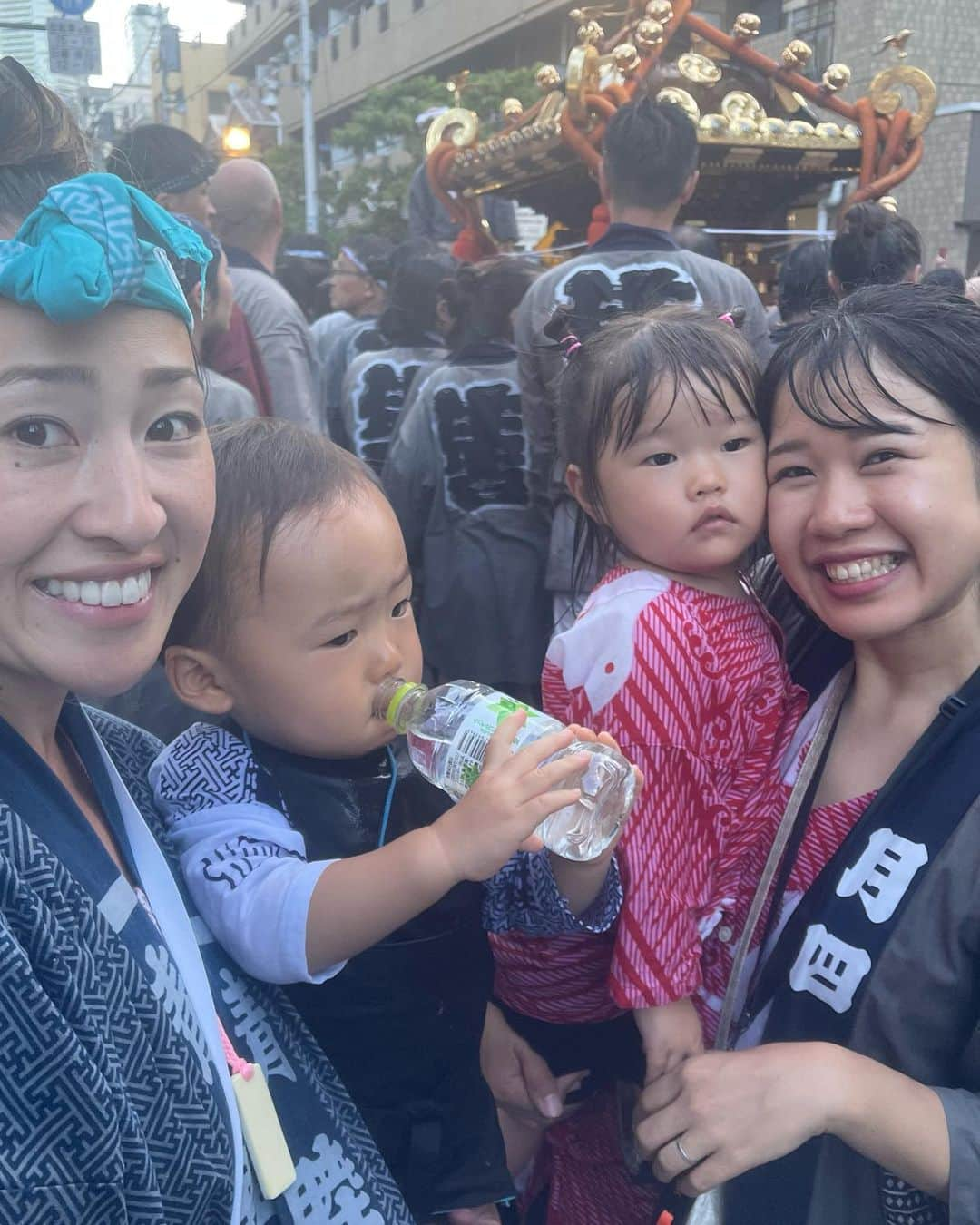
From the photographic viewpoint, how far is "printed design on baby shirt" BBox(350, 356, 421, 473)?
4254mm

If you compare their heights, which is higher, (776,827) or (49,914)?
(49,914)

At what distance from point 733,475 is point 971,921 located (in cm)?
70

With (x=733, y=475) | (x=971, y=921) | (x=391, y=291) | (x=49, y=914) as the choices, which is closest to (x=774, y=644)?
(x=733, y=475)

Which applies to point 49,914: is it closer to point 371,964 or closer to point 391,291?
point 371,964

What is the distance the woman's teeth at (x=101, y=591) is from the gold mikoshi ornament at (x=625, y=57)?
28.8 feet

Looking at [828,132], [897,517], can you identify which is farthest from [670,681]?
[828,132]

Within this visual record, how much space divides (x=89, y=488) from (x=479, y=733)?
1.80 ft

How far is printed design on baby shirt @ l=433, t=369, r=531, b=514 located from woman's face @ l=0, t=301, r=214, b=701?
249 cm

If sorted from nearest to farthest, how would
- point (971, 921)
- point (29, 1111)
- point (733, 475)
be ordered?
point (29, 1111)
point (971, 921)
point (733, 475)

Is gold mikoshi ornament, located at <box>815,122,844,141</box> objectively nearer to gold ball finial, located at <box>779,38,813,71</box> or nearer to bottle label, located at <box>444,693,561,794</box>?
gold ball finial, located at <box>779,38,813,71</box>

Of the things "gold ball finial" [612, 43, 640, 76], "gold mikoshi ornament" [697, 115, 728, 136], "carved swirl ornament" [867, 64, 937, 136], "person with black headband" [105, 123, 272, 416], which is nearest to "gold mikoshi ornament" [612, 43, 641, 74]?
"gold ball finial" [612, 43, 640, 76]

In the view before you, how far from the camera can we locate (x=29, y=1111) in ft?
2.59

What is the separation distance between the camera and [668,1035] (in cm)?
140

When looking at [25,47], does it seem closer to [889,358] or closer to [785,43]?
[889,358]
